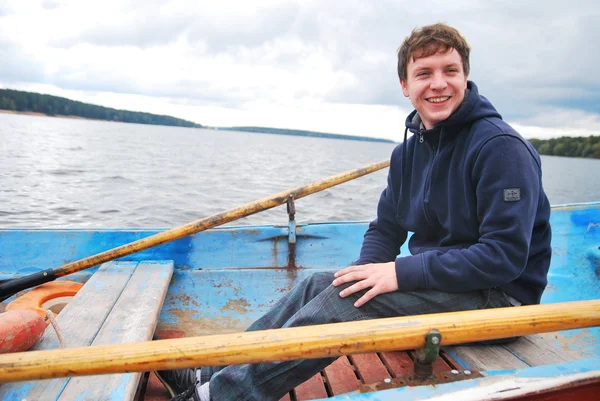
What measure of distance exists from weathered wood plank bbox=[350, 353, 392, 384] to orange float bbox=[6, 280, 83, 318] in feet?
6.79

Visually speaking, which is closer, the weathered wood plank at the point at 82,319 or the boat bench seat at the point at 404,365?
the weathered wood plank at the point at 82,319

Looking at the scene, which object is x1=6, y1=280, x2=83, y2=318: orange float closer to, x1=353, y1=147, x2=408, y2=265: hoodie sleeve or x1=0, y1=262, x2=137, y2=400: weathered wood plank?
x1=0, y1=262, x2=137, y2=400: weathered wood plank

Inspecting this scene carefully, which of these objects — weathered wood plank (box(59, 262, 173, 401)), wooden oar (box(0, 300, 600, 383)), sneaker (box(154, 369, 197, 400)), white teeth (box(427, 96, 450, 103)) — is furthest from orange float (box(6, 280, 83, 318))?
white teeth (box(427, 96, 450, 103))

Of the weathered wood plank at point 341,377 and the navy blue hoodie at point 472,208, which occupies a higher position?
the navy blue hoodie at point 472,208

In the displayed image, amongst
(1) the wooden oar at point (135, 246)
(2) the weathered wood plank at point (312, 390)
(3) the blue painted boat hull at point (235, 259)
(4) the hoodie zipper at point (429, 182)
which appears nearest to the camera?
(4) the hoodie zipper at point (429, 182)

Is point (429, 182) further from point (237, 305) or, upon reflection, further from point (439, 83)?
point (237, 305)

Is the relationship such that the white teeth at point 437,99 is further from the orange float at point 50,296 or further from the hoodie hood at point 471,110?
the orange float at point 50,296

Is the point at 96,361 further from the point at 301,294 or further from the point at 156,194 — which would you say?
the point at 156,194

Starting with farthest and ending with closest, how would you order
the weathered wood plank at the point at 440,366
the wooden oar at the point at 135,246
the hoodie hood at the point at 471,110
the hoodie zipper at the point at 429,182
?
the wooden oar at the point at 135,246
the weathered wood plank at the point at 440,366
the hoodie zipper at the point at 429,182
the hoodie hood at the point at 471,110

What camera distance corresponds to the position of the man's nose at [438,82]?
205 cm

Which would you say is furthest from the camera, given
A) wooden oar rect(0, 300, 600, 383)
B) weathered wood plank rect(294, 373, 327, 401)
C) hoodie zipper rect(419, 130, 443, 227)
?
weathered wood plank rect(294, 373, 327, 401)

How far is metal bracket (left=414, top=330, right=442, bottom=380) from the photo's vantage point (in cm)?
143

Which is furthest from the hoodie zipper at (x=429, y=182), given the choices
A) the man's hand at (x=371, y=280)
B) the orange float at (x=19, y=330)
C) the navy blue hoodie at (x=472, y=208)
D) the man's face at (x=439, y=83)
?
the orange float at (x=19, y=330)

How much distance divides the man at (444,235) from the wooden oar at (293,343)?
0.37 m
